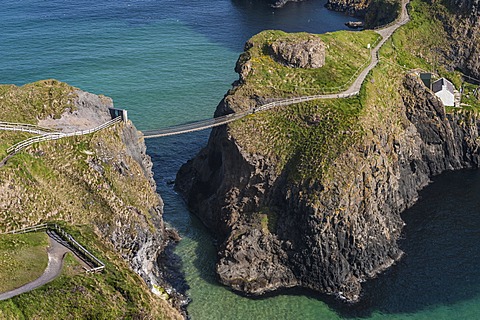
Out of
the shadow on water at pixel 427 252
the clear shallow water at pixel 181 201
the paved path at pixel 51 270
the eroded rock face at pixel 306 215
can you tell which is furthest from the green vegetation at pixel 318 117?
the paved path at pixel 51 270

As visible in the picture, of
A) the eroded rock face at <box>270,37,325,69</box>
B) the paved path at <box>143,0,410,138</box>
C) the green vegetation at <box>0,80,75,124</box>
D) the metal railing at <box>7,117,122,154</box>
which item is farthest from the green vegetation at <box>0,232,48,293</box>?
the eroded rock face at <box>270,37,325,69</box>

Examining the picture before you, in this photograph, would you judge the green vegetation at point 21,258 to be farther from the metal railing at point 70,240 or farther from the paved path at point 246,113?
the paved path at point 246,113

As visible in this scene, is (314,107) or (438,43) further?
(438,43)

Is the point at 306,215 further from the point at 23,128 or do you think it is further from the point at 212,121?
the point at 23,128

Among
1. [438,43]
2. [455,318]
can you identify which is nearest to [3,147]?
[455,318]

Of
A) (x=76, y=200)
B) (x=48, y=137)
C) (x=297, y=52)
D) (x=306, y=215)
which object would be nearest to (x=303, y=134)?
(x=306, y=215)

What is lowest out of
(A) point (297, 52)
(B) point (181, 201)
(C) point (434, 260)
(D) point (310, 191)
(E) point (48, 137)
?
(B) point (181, 201)

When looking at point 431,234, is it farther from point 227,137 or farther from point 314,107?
point 227,137

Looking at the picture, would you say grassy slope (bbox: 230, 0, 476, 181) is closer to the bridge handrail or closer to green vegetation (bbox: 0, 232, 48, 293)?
the bridge handrail
